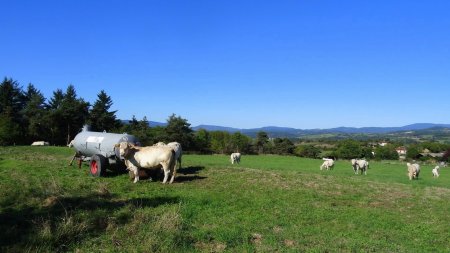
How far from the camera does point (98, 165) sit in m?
19.5

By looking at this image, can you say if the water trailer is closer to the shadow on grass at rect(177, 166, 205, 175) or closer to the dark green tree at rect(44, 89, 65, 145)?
the shadow on grass at rect(177, 166, 205, 175)

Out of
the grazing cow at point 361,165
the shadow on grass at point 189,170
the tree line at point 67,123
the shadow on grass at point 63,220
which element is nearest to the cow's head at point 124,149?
the shadow on grass at point 189,170

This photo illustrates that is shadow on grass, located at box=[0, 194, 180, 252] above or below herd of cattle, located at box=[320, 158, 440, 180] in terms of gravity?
above

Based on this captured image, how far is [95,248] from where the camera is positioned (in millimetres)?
8828

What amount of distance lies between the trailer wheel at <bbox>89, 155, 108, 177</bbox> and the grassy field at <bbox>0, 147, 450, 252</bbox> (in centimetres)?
36

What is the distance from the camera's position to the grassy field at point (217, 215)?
9336mm

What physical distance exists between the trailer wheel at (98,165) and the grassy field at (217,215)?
0.36 metres

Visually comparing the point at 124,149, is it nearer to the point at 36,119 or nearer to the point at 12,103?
the point at 36,119

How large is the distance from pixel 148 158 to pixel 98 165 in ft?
10.1

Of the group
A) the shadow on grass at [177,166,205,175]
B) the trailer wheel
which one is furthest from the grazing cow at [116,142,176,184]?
the shadow on grass at [177,166,205,175]

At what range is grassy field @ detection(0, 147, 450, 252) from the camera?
9.34 metres

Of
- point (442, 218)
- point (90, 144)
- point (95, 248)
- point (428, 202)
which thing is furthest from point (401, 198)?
point (90, 144)

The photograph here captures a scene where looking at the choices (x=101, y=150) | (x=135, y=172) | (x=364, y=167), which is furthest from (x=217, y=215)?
(x=364, y=167)

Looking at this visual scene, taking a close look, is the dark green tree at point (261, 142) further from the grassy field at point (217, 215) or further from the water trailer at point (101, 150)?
the grassy field at point (217, 215)
